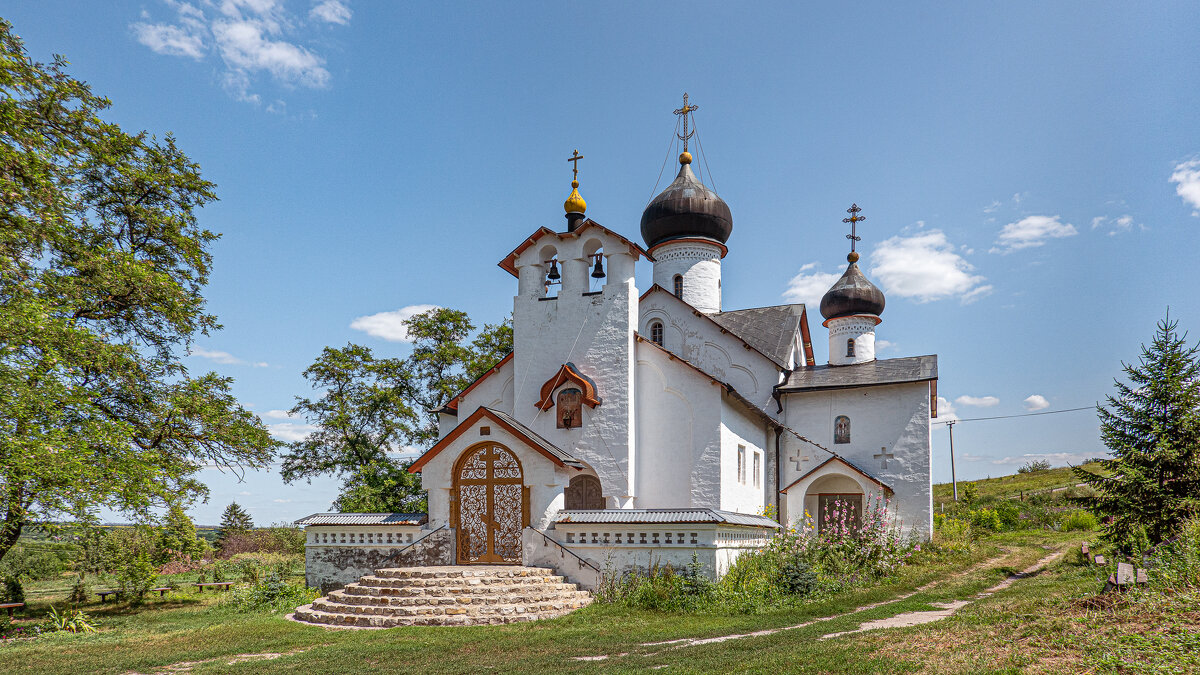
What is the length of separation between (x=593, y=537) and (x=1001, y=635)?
7879 mm

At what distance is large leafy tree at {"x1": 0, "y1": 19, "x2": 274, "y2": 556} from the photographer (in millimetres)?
11992

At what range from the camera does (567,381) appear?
17.8 m

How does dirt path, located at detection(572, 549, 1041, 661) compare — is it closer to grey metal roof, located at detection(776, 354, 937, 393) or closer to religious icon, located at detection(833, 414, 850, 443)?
religious icon, located at detection(833, 414, 850, 443)

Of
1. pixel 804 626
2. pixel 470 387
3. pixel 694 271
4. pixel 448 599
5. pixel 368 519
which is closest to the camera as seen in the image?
pixel 804 626

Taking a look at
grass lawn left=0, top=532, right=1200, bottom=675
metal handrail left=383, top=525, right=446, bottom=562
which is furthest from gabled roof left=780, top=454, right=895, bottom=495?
metal handrail left=383, top=525, right=446, bottom=562

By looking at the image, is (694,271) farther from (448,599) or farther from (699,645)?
(699,645)

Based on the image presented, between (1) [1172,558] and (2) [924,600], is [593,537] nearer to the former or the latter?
(2) [924,600]

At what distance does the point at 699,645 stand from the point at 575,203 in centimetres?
1158

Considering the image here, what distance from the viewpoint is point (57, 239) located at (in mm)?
13609

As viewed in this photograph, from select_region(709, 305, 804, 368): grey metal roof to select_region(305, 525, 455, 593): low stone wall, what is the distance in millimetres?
10678

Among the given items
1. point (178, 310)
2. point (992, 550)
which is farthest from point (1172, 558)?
point (178, 310)

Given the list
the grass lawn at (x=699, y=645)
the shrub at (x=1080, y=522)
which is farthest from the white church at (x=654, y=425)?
the shrub at (x=1080, y=522)

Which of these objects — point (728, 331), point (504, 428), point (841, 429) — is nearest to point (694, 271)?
point (728, 331)

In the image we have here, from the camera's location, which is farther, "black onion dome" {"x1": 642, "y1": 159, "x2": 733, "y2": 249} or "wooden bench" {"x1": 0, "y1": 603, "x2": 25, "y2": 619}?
"black onion dome" {"x1": 642, "y1": 159, "x2": 733, "y2": 249}
